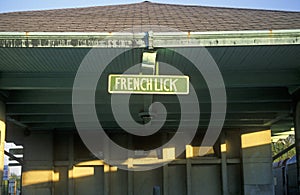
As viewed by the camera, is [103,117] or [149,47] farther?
[103,117]

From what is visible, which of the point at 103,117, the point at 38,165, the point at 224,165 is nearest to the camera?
the point at 103,117

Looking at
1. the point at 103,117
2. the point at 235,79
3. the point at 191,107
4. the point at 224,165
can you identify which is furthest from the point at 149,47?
→ the point at 224,165

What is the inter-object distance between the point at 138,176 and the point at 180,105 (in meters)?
4.97

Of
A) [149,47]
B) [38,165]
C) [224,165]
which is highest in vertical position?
[149,47]

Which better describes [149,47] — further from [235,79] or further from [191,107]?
[191,107]

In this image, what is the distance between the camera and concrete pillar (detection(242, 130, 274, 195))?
615 inches

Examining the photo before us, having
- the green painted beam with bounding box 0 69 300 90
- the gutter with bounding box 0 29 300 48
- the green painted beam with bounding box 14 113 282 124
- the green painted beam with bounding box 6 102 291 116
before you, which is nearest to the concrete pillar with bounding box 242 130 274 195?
the green painted beam with bounding box 14 113 282 124

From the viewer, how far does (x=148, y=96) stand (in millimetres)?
9234

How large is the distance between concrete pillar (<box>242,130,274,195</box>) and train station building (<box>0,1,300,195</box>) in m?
0.04

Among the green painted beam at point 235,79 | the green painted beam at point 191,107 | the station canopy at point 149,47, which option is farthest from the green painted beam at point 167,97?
the green painted beam at point 235,79

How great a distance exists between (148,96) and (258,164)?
26.0 feet

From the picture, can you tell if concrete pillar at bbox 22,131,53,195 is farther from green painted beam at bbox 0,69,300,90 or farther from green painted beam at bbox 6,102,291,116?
green painted beam at bbox 0,69,300,90

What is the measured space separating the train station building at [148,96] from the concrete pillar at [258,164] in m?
0.04

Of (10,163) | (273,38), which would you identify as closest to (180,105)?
(273,38)
